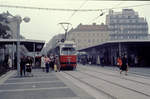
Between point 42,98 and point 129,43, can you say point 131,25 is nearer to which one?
point 129,43

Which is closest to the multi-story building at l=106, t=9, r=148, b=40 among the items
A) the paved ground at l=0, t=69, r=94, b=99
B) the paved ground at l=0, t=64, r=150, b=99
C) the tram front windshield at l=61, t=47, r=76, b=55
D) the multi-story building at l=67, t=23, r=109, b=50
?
the multi-story building at l=67, t=23, r=109, b=50

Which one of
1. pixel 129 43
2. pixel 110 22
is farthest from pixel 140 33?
pixel 129 43

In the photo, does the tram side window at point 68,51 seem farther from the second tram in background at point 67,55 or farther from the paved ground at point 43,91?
the paved ground at point 43,91

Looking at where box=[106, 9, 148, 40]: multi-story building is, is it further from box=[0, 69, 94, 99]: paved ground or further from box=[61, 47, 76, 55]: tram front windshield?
box=[0, 69, 94, 99]: paved ground

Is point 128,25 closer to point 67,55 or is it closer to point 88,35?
point 88,35

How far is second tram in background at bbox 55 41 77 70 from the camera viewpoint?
30.8 meters

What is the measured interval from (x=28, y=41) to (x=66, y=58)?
5.41m

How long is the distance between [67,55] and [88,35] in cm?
9056


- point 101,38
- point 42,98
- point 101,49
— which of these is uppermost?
point 101,38

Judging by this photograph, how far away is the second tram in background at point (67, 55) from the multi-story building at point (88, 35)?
282 ft

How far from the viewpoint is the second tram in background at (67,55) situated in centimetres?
3085

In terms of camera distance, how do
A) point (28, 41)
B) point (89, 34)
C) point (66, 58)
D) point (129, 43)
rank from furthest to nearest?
point (89, 34), point (129, 43), point (28, 41), point (66, 58)

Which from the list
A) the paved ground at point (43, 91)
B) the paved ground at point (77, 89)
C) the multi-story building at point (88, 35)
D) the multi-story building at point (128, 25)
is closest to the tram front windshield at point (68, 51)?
the paved ground at point (77, 89)

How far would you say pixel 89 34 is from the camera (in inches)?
4761
